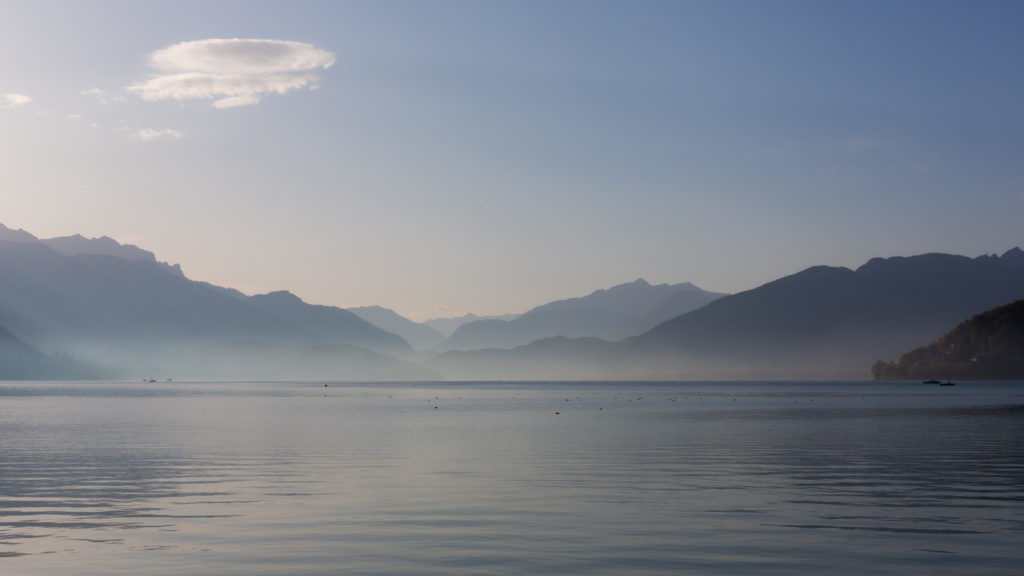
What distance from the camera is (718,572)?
67.9 ft

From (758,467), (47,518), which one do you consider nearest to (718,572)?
(47,518)

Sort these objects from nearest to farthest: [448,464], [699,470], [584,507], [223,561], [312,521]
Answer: [223,561], [312,521], [584,507], [699,470], [448,464]

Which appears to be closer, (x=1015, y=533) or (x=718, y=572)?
(x=718, y=572)

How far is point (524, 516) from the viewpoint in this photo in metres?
28.7

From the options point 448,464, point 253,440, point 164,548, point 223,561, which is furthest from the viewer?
point 253,440

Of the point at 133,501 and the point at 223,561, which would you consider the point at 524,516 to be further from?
the point at 133,501

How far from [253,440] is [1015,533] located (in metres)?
49.6

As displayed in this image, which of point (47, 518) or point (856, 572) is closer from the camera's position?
point (856, 572)

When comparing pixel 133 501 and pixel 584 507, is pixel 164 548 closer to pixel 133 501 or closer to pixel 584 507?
pixel 133 501

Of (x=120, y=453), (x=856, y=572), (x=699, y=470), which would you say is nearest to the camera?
(x=856, y=572)

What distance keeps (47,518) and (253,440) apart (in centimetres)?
3594

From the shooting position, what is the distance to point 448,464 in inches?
1807

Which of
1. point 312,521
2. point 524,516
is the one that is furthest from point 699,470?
point 312,521

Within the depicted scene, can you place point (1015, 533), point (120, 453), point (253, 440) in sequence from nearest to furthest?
point (1015, 533)
point (120, 453)
point (253, 440)
